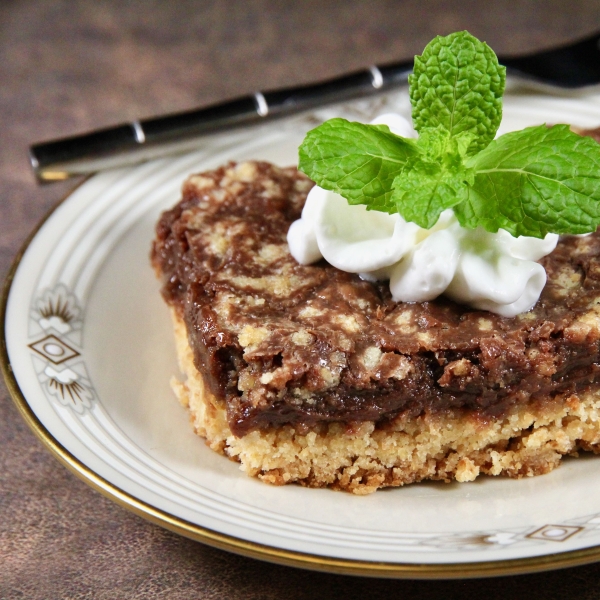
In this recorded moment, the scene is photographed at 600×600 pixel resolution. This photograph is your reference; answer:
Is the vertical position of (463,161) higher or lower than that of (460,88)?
lower

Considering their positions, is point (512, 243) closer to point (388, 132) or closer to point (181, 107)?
point (388, 132)

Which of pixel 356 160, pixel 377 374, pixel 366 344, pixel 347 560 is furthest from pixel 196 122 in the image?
pixel 347 560

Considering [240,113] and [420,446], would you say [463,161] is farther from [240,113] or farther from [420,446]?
[240,113]

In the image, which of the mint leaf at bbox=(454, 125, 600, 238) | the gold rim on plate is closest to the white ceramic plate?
the gold rim on plate

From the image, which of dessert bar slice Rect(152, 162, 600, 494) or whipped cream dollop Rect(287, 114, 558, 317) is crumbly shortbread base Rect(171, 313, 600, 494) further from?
whipped cream dollop Rect(287, 114, 558, 317)

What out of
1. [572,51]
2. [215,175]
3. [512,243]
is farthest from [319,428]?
[572,51]

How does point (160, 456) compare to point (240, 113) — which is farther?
point (240, 113)
